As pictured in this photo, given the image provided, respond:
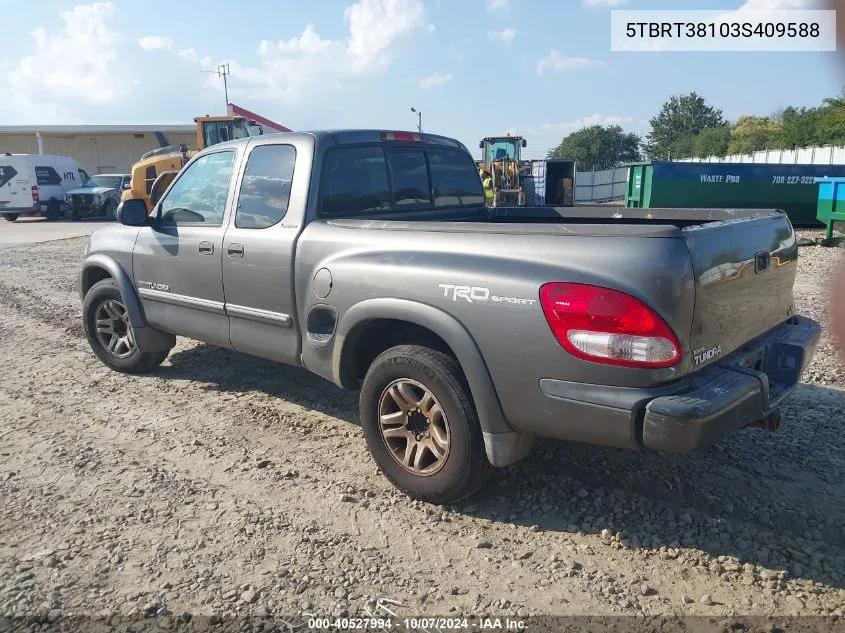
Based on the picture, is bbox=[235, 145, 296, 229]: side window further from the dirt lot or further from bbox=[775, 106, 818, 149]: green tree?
bbox=[775, 106, 818, 149]: green tree

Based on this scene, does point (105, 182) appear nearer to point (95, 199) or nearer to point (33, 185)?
point (95, 199)

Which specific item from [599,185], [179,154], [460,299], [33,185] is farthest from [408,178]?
[599,185]

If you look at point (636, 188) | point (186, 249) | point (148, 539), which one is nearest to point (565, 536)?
point (148, 539)

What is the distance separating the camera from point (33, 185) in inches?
1027

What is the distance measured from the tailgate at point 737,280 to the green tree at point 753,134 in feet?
148

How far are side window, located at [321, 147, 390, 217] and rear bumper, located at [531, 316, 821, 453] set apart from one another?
1.93 m

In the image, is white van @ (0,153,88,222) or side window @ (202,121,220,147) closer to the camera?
side window @ (202,121,220,147)

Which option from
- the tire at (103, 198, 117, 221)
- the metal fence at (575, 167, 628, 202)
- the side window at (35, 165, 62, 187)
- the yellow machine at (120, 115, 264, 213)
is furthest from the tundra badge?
the metal fence at (575, 167, 628, 202)

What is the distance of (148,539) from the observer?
10.6ft

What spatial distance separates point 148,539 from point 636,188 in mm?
15199

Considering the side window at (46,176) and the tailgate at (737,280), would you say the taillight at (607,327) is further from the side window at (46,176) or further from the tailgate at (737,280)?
the side window at (46,176)

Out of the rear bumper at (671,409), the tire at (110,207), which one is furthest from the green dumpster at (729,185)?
the tire at (110,207)

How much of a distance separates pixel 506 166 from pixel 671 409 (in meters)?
22.8

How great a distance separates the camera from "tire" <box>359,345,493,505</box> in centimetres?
325
